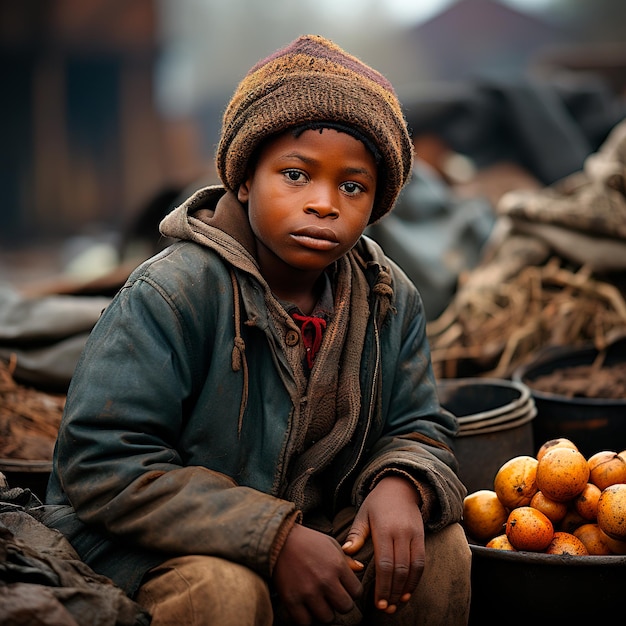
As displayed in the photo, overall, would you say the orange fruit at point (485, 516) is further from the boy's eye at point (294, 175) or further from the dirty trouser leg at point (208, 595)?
the boy's eye at point (294, 175)

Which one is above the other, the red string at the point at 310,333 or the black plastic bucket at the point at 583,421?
the red string at the point at 310,333

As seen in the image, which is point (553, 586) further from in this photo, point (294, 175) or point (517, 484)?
point (294, 175)

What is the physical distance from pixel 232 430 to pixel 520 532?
819 millimetres

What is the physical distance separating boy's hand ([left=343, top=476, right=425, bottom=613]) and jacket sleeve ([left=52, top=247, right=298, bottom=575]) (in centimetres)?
23

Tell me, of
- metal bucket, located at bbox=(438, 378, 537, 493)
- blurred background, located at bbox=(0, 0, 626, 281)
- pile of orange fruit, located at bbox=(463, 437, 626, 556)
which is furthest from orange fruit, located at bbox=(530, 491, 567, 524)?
blurred background, located at bbox=(0, 0, 626, 281)

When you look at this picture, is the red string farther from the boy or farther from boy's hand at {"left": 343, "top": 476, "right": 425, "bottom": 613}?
boy's hand at {"left": 343, "top": 476, "right": 425, "bottom": 613}

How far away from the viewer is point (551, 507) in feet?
8.24

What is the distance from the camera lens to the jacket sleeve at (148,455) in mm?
1935

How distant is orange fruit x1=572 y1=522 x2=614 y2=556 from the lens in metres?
2.44

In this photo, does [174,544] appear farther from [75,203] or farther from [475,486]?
[75,203]

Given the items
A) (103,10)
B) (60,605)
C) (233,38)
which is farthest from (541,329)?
(233,38)

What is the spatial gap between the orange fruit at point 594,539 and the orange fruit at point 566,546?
0.02m

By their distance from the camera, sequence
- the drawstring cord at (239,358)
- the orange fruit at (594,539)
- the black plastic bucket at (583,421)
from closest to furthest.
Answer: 1. the drawstring cord at (239,358)
2. the orange fruit at (594,539)
3. the black plastic bucket at (583,421)

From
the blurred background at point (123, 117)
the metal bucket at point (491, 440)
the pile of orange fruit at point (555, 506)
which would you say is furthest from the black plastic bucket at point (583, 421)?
the blurred background at point (123, 117)
